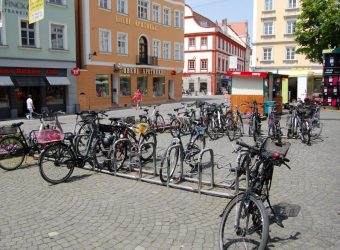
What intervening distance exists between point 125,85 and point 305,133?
2256 cm

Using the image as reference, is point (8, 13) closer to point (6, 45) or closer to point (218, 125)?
point (6, 45)

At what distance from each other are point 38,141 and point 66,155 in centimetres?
192

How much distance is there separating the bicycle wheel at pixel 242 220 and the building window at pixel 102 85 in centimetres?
2547

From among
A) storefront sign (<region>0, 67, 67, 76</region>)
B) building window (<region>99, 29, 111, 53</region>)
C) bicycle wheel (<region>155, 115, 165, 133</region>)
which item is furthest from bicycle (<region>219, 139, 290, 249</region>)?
building window (<region>99, 29, 111, 53</region>)

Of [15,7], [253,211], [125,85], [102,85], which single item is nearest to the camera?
[253,211]

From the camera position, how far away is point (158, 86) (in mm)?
36469

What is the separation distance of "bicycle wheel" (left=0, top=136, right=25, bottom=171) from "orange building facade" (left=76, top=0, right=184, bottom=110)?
18379mm

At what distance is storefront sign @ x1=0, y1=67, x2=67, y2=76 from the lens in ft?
69.5

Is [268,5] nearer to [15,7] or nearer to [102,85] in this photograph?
[102,85]

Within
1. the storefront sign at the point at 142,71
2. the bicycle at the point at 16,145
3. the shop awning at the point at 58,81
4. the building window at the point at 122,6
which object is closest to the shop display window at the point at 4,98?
the shop awning at the point at 58,81

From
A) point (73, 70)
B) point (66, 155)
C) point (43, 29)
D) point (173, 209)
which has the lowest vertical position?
point (173, 209)

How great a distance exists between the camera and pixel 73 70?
25.0m

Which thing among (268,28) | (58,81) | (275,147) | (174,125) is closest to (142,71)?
(58,81)

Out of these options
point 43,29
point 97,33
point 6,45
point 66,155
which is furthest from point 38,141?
point 97,33
